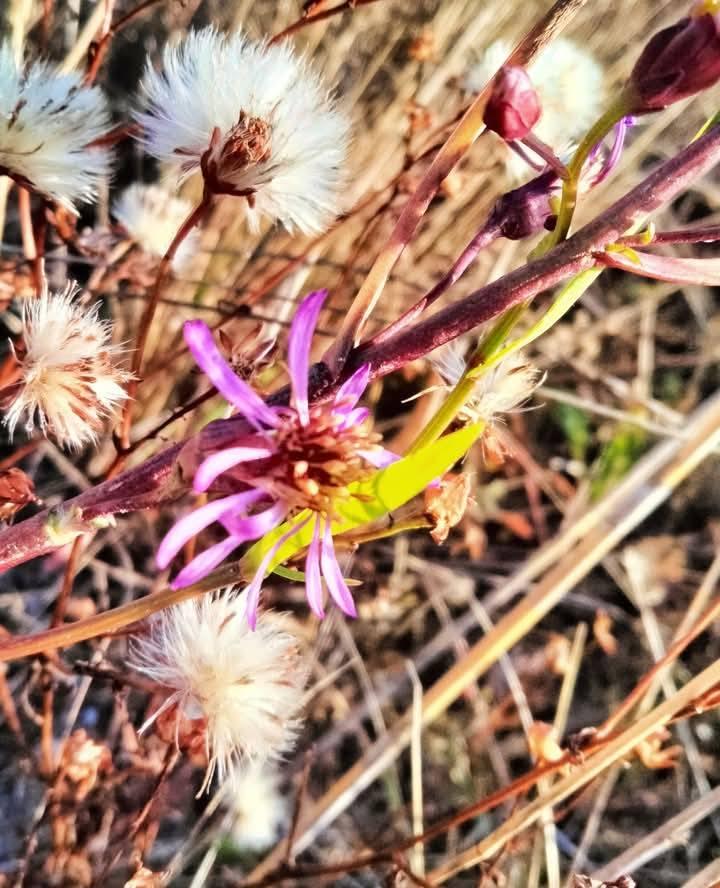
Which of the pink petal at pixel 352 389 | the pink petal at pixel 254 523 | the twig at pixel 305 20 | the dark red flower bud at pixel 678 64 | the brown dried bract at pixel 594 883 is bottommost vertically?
the brown dried bract at pixel 594 883

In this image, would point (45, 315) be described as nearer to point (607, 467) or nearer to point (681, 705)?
point (681, 705)

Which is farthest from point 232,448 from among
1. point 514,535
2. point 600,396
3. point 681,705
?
point 600,396

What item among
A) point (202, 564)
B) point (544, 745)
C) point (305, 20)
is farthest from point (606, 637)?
point (202, 564)

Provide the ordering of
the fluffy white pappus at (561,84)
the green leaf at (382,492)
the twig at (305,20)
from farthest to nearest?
the fluffy white pappus at (561,84) < the twig at (305,20) < the green leaf at (382,492)

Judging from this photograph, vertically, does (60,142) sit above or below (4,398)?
above

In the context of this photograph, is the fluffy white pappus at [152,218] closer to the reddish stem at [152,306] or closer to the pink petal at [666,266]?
the reddish stem at [152,306]

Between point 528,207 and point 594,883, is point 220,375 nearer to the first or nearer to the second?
point 528,207

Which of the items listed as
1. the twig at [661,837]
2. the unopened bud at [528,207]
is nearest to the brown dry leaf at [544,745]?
the twig at [661,837]

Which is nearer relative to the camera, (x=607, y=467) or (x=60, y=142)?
(x=60, y=142)

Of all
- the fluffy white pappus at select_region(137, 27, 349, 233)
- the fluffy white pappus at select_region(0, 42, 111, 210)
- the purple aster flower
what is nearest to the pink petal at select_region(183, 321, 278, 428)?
the purple aster flower
